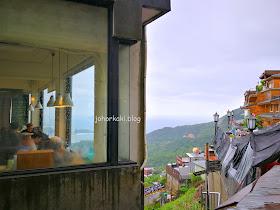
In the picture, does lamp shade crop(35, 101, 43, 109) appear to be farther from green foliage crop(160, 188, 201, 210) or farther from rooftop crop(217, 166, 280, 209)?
green foliage crop(160, 188, 201, 210)

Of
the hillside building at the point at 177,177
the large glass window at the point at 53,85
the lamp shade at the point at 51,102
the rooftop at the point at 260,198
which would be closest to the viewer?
the large glass window at the point at 53,85

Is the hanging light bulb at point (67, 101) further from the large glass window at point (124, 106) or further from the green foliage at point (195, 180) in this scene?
the green foliage at point (195, 180)

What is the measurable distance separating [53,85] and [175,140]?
7773 centimetres

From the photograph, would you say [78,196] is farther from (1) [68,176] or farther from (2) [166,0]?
(2) [166,0]

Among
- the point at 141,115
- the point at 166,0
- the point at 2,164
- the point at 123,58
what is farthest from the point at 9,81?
the point at 166,0

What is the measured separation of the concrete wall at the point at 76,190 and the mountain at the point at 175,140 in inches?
2301

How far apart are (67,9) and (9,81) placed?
5.19 ft

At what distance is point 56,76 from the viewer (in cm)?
433

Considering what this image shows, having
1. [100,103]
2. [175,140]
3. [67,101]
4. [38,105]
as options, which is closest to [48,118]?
[38,105]

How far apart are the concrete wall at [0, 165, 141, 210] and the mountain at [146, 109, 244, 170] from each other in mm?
58442

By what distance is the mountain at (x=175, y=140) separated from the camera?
226 feet

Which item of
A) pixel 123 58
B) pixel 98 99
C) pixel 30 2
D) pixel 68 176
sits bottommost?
pixel 68 176

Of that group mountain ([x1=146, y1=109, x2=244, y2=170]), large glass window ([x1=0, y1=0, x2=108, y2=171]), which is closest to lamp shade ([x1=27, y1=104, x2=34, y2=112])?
large glass window ([x1=0, y1=0, x2=108, y2=171])

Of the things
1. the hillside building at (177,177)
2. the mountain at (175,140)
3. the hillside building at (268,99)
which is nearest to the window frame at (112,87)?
the hillside building at (268,99)
